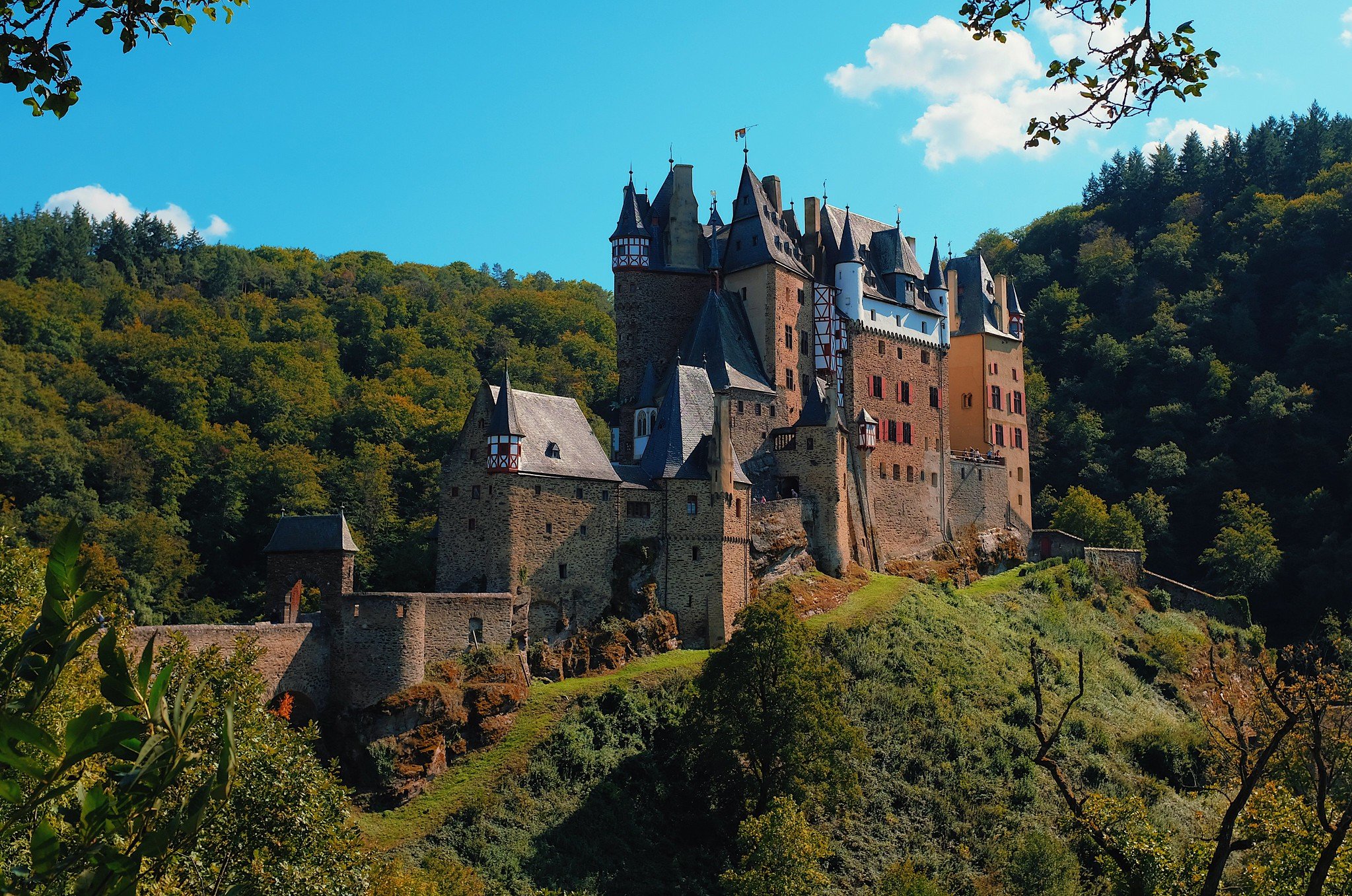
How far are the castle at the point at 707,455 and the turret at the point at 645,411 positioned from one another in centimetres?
10

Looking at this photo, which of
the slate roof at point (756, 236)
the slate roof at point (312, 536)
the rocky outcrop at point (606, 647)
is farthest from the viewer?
the slate roof at point (756, 236)

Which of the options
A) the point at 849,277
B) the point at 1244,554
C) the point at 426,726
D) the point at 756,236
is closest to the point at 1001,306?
the point at 849,277

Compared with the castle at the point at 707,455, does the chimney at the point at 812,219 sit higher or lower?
higher

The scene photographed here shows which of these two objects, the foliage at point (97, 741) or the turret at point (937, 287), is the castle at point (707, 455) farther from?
the foliage at point (97, 741)

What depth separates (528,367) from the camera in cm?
7875

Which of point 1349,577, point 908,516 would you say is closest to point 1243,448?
point 1349,577

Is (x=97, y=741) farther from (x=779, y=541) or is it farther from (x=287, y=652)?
(x=779, y=541)

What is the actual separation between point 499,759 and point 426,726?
214cm

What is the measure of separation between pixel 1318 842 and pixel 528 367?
204 feet

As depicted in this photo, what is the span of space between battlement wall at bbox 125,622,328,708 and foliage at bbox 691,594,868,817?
10.1 metres

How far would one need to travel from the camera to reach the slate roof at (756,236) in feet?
165

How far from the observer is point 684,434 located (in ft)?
139

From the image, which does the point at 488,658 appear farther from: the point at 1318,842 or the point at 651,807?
the point at 1318,842

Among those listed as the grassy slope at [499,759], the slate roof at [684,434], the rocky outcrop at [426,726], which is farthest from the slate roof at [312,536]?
the slate roof at [684,434]
